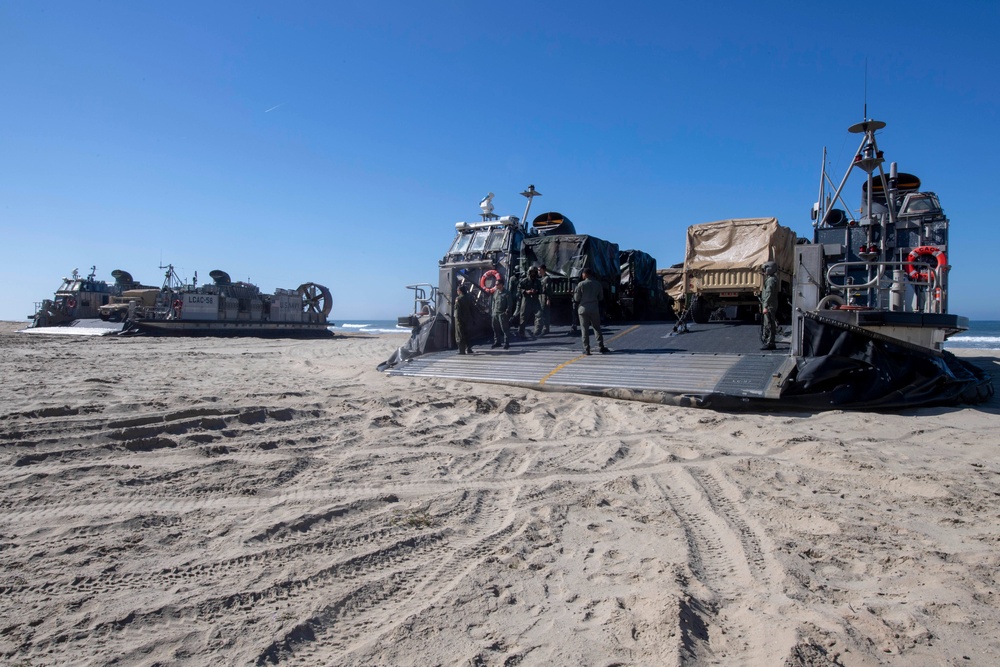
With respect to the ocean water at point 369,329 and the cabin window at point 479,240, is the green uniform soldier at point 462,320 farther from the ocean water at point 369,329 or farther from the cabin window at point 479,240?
the ocean water at point 369,329

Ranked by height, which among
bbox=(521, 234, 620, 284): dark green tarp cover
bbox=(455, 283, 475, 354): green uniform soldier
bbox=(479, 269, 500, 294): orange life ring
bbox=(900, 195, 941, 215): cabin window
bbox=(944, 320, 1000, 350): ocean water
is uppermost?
bbox=(900, 195, 941, 215): cabin window

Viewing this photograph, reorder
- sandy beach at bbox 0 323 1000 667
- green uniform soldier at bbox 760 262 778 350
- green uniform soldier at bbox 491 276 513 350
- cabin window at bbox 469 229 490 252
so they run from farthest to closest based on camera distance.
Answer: cabin window at bbox 469 229 490 252 → green uniform soldier at bbox 491 276 513 350 → green uniform soldier at bbox 760 262 778 350 → sandy beach at bbox 0 323 1000 667

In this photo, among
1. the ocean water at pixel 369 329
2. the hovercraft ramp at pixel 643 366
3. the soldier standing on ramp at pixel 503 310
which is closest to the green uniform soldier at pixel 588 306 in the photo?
the hovercraft ramp at pixel 643 366

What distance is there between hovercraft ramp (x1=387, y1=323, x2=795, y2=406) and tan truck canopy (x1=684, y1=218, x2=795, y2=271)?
1.58 meters

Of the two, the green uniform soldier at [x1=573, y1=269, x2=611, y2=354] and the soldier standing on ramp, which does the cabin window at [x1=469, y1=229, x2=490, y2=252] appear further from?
the green uniform soldier at [x1=573, y1=269, x2=611, y2=354]

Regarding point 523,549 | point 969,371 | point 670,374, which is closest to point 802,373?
point 670,374

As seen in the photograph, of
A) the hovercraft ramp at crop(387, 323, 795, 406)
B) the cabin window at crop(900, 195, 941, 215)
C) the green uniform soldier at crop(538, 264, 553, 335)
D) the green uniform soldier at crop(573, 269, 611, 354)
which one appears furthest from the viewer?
the green uniform soldier at crop(538, 264, 553, 335)

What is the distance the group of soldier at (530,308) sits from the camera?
411 inches

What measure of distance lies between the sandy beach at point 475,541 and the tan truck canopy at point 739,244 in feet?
23.0

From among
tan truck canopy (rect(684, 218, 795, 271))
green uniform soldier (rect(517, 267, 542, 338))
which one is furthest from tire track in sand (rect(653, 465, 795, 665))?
tan truck canopy (rect(684, 218, 795, 271))

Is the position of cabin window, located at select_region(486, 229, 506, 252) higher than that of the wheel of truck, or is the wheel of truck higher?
cabin window, located at select_region(486, 229, 506, 252)

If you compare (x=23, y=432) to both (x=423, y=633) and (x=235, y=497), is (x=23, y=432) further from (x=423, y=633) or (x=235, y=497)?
(x=423, y=633)

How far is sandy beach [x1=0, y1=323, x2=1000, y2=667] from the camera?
95.5 inches

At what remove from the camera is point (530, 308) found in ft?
48.4
